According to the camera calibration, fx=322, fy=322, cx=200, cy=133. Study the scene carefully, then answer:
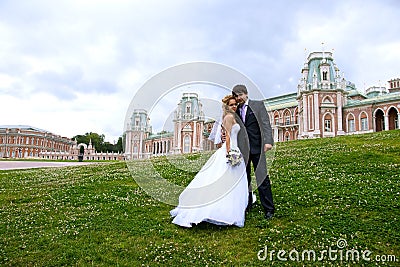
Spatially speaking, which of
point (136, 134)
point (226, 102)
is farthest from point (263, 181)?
point (136, 134)

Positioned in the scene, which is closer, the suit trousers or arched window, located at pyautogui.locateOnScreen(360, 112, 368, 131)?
the suit trousers

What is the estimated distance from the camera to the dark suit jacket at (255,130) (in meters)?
8.05

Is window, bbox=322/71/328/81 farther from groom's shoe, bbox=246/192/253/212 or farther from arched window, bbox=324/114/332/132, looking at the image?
groom's shoe, bbox=246/192/253/212

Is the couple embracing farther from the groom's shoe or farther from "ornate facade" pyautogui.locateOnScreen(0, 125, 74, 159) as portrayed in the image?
"ornate facade" pyautogui.locateOnScreen(0, 125, 74, 159)

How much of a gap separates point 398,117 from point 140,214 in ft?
188

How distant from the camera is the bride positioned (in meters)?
7.62

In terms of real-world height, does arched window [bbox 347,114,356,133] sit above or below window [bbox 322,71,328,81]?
below

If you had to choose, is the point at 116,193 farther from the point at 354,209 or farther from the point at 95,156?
the point at 95,156

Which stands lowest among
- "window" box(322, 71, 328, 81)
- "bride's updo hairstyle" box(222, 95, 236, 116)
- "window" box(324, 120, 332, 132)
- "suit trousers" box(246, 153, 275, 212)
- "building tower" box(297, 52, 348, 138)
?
"suit trousers" box(246, 153, 275, 212)

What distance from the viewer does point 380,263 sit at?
19.4 feet

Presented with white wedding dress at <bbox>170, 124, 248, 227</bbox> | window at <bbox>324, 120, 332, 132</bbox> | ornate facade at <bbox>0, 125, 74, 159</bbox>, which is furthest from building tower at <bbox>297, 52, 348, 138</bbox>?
ornate facade at <bbox>0, 125, 74, 159</bbox>

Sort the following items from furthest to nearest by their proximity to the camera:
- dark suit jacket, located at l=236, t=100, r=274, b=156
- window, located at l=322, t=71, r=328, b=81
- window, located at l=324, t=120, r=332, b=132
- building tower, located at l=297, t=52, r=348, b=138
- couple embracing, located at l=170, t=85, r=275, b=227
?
window, located at l=322, t=71, r=328, b=81 < window, located at l=324, t=120, r=332, b=132 < building tower, located at l=297, t=52, r=348, b=138 < dark suit jacket, located at l=236, t=100, r=274, b=156 < couple embracing, located at l=170, t=85, r=275, b=227

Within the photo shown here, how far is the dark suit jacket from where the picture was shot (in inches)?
317

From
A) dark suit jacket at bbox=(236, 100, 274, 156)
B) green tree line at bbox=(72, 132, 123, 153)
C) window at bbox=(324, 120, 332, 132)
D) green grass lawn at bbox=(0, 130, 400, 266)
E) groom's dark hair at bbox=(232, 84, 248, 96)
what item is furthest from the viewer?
green tree line at bbox=(72, 132, 123, 153)
